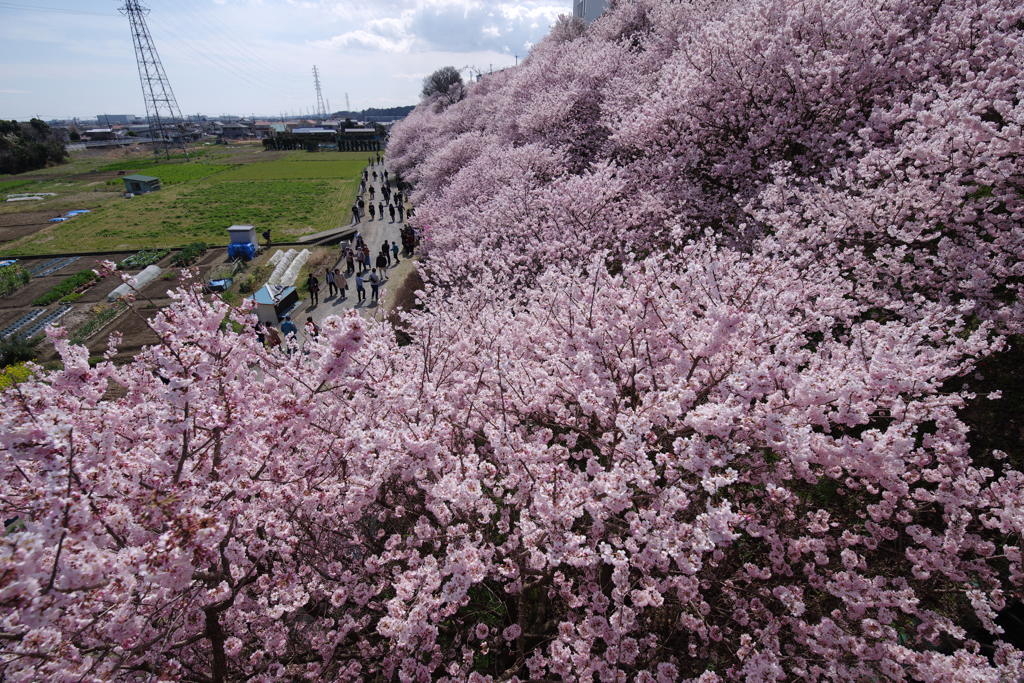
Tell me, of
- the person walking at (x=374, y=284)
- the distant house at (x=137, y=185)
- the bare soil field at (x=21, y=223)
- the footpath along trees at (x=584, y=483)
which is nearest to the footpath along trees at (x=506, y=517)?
the footpath along trees at (x=584, y=483)

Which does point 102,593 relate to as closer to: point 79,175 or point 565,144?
point 565,144

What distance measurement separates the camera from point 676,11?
676 inches

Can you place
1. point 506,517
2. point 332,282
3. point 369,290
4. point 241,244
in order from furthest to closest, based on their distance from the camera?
point 241,244 < point 369,290 < point 332,282 < point 506,517

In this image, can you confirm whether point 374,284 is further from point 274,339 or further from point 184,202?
point 184,202

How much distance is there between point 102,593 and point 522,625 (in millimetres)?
3453

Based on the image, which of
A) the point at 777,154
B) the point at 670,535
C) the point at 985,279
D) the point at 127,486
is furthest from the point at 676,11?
the point at 127,486

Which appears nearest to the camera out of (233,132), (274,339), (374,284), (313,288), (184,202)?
(274,339)

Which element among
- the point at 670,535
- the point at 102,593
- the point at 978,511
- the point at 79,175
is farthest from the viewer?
the point at 79,175

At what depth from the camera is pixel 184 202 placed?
42.5m

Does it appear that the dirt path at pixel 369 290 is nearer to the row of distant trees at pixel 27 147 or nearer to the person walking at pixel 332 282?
the person walking at pixel 332 282

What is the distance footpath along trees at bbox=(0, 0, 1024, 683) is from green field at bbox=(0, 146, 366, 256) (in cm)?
2971

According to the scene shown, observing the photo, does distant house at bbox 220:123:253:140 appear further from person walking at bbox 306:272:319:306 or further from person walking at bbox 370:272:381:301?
person walking at bbox 370:272:381:301

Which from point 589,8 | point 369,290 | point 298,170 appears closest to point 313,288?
point 369,290

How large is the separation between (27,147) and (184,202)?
5096 cm
